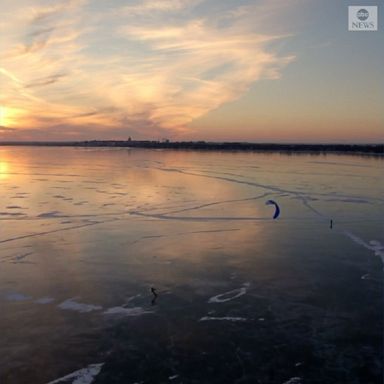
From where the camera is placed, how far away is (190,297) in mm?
8914

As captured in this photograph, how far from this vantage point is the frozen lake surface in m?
6.39

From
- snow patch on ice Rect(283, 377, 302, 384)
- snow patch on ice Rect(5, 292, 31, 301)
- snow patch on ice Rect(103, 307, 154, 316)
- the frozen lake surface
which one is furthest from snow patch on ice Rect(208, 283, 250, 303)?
snow patch on ice Rect(5, 292, 31, 301)

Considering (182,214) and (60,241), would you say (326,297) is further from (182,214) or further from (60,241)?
(182,214)

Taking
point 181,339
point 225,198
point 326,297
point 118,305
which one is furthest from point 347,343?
point 225,198

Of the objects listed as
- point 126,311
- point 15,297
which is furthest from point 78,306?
point 15,297

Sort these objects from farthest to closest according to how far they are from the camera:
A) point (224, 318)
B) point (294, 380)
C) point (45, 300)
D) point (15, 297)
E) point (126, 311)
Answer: point (15, 297) → point (45, 300) → point (126, 311) → point (224, 318) → point (294, 380)

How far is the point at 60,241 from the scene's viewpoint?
1327cm

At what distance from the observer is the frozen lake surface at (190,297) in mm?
6387

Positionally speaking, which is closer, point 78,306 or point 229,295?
point 78,306

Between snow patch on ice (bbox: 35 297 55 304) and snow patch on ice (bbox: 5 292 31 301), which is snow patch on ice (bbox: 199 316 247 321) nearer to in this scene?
snow patch on ice (bbox: 35 297 55 304)

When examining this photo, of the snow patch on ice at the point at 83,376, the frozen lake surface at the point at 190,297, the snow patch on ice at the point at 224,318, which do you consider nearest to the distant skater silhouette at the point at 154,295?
the frozen lake surface at the point at 190,297

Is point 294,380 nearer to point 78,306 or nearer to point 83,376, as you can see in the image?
point 83,376

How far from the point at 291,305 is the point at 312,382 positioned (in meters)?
2.64

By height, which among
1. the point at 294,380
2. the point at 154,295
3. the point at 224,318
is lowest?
the point at 294,380
